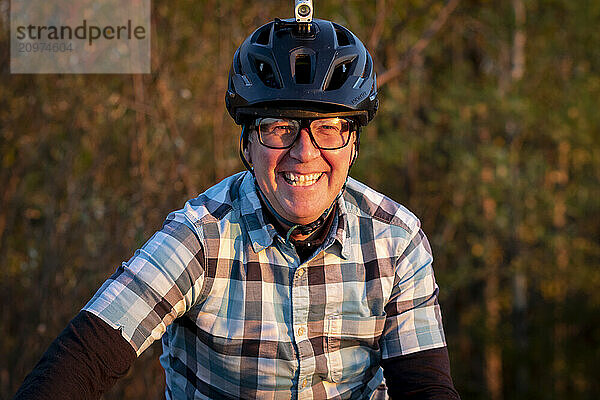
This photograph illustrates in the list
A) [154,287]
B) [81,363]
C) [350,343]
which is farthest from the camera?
[350,343]

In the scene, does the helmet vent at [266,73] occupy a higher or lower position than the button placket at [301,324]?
higher

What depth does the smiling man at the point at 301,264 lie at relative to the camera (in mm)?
2404

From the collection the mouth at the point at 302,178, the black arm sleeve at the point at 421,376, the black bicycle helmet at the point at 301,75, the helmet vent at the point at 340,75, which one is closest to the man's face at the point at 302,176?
the mouth at the point at 302,178

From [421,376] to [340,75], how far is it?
3.38ft

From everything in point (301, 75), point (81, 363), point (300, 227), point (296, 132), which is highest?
point (301, 75)

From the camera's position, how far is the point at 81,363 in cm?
208

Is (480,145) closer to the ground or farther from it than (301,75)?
closer to the ground

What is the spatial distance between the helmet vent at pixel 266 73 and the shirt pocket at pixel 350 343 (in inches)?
31.0

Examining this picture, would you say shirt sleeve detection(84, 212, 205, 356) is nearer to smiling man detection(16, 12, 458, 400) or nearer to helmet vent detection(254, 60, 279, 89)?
smiling man detection(16, 12, 458, 400)

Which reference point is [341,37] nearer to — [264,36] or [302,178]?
[264,36]

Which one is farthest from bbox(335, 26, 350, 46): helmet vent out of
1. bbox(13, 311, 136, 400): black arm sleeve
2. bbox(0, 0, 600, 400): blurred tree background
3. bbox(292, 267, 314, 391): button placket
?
bbox(0, 0, 600, 400): blurred tree background

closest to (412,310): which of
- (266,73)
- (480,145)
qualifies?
(266,73)

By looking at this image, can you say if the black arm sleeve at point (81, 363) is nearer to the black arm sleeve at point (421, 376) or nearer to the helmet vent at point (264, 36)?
the black arm sleeve at point (421, 376)

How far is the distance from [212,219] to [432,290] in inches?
30.4
